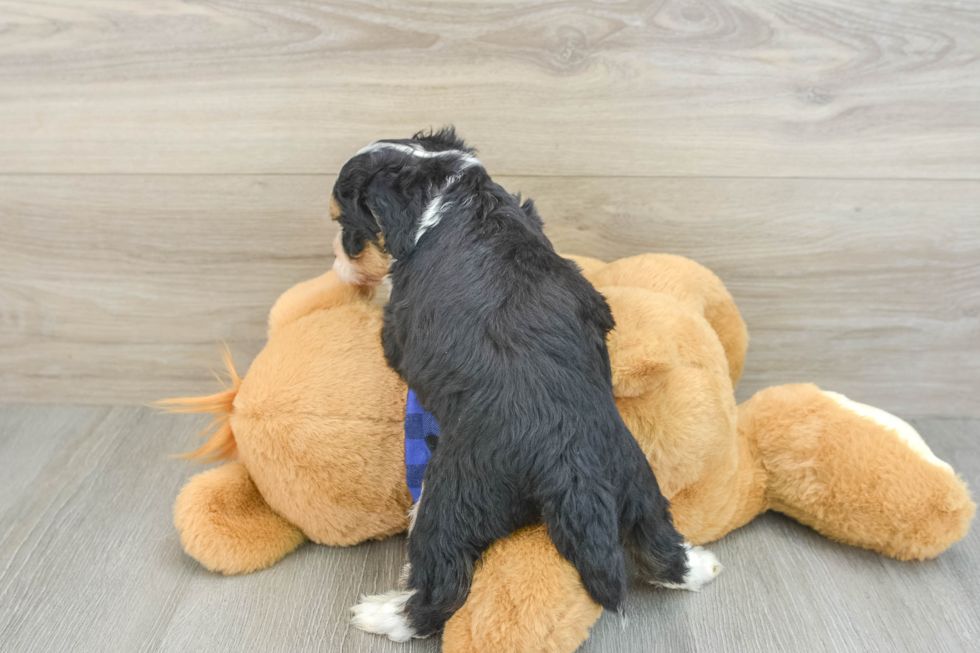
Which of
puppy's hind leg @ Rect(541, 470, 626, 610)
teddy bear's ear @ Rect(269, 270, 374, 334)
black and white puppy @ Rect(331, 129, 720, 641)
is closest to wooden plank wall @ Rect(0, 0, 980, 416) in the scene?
teddy bear's ear @ Rect(269, 270, 374, 334)

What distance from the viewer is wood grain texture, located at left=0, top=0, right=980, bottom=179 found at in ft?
3.63

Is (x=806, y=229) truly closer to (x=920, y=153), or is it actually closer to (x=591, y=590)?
(x=920, y=153)

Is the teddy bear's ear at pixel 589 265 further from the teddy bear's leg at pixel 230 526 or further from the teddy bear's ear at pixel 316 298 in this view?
the teddy bear's leg at pixel 230 526

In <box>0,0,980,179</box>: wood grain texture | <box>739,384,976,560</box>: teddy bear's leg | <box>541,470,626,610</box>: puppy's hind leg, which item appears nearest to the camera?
<box>541,470,626,610</box>: puppy's hind leg

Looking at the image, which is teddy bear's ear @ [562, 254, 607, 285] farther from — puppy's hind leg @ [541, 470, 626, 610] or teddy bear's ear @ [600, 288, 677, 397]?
puppy's hind leg @ [541, 470, 626, 610]

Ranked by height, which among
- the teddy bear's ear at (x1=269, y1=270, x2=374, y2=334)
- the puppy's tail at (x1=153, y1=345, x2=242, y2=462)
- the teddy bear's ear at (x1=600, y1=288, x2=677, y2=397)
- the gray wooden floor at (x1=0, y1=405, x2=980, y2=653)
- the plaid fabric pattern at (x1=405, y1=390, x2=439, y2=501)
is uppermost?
the teddy bear's ear at (x1=600, y1=288, x2=677, y2=397)

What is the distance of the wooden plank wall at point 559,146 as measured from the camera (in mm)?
1115

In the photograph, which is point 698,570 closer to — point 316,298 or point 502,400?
point 502,400

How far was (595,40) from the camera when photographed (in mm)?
1112

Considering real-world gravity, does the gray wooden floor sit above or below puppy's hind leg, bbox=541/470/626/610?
below

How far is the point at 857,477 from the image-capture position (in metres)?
0.99

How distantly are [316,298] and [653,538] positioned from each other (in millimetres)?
605

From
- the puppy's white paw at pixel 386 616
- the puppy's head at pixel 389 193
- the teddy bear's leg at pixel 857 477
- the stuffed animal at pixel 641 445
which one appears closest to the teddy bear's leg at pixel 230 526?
the stuffed animal at pixel 641 445

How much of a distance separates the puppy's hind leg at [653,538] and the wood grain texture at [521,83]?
0.60m
